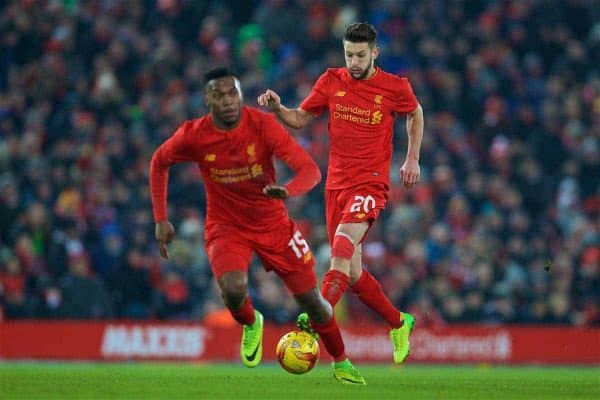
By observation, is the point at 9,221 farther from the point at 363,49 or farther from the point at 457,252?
the point at 363,49

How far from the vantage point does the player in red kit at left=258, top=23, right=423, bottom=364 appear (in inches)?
477

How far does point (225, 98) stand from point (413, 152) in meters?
2.17

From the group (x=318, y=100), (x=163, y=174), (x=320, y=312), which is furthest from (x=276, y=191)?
(x=318, y=100)

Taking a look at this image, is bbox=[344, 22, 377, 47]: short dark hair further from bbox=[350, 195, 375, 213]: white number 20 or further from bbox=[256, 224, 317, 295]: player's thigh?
bbox=[256, 224, 317, 295]: player's thigh

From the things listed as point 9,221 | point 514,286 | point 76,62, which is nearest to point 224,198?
point 9,221

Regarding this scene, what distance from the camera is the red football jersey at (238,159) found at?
10984 millimetres

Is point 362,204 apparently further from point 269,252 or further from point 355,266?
point 269,252

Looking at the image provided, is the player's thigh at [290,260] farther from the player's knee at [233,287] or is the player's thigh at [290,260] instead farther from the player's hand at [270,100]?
the player's hand at [270,100]

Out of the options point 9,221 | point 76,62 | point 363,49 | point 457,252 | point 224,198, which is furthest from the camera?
point 76,62

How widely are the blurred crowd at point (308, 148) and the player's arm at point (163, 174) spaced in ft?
25.9

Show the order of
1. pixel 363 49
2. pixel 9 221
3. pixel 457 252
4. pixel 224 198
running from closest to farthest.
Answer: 1. pixel 224 198
2. pixel 363 49
3. pixel 9 221
4. pixel 457 252

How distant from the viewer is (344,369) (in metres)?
12.0

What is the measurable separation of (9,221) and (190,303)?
8.98 ft

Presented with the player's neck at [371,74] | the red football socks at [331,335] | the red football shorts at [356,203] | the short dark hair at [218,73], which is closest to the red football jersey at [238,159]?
the short dark hair at [218,73]
